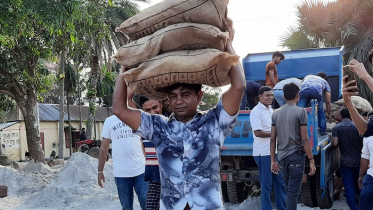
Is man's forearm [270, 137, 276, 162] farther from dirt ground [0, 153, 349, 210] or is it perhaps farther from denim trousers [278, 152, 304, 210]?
dirt ground [0, 153, 349, 210]

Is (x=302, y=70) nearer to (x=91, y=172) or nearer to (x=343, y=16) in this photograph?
(x=91, y=172)

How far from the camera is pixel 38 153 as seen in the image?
1512 centimetres

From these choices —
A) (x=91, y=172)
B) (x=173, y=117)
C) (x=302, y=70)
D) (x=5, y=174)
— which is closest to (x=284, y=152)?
(x=173, y=117)

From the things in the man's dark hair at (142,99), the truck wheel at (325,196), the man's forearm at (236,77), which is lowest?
the truck wheel at (325,196)

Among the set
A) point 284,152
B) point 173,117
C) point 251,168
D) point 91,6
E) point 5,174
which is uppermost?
point 91,6

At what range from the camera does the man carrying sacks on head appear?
268 cm

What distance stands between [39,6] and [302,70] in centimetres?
574

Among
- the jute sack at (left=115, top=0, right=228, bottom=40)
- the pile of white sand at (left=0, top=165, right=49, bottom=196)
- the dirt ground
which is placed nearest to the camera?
the jute sack at (left=115, top=0, right=228, bottom=40)

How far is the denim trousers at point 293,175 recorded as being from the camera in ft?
18.8

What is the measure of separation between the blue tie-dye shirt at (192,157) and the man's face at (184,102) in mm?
→ 40

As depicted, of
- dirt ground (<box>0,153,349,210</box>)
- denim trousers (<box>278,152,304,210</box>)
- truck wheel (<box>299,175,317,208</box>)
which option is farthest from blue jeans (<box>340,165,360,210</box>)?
denim trousers (<box>278,152,304,210</box>)

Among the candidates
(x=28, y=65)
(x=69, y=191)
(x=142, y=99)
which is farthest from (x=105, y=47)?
(x=142, y=99)

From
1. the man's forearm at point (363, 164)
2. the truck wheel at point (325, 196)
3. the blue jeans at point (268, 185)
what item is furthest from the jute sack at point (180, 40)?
the truck wheel at point (325, 196)

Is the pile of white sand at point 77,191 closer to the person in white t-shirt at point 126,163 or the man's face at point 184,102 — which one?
the person in white t-shirt at point 126,163
